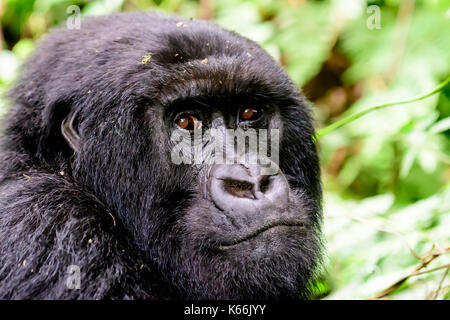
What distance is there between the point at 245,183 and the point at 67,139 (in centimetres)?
99

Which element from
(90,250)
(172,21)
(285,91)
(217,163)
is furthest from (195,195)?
(172,21)

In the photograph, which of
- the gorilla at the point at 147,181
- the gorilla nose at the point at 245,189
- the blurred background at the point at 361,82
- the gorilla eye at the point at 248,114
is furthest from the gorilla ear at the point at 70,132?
the blurred background at the point at 361,82

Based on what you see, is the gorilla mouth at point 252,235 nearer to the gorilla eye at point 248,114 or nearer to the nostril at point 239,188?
the nostril at point 239,188

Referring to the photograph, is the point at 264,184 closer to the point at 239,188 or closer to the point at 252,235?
the point at 239,188

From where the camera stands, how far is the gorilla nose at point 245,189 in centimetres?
277

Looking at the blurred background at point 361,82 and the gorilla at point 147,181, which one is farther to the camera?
the blurred background at point 361,82

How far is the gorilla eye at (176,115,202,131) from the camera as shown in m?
3.11

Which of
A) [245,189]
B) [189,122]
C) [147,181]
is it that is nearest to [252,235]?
[245,189]

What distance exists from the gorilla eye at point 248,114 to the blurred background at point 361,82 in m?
1.09

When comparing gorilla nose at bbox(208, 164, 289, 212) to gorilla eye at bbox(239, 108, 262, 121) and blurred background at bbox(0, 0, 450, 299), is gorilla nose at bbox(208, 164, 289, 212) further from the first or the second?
blurred background at bbox(0, 0, 450, 299)

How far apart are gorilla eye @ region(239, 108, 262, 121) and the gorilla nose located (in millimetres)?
487

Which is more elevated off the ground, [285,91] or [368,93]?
[285,91]

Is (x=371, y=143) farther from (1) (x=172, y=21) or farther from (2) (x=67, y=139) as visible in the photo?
(2) (x=67, y=139)

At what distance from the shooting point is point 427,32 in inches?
267
